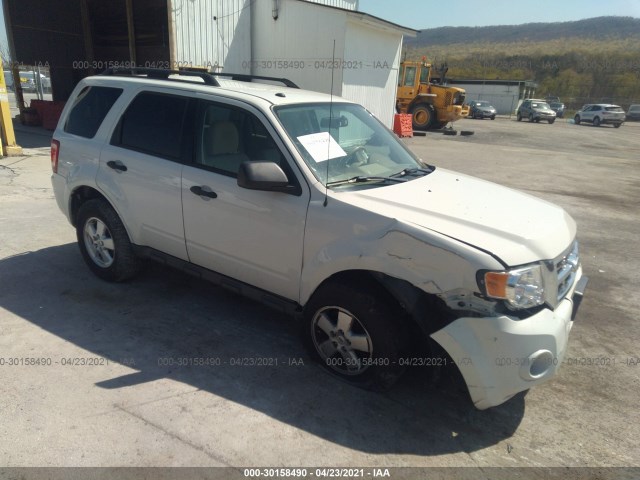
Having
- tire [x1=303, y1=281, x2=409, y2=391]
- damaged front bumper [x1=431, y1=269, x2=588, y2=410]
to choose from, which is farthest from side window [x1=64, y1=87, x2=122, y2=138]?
damaged front bumper [x1=431, y1=269, x2=588, y2=410]

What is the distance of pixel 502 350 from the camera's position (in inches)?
97.0

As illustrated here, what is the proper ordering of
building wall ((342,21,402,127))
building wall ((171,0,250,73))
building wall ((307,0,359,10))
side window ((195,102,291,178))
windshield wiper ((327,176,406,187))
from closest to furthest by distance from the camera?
windshield wiper ((327,176,406,187)) → side window ((195,102,291,178)) → building wall ((171,0,250,73)) → building wall ((342,21,402,127)) → building wall ((307,0,359,10))

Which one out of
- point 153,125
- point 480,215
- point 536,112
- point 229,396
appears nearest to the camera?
point 480,215

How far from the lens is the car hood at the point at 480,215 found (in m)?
2.59

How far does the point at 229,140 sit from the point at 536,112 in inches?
1571

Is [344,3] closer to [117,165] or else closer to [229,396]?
[117,165]

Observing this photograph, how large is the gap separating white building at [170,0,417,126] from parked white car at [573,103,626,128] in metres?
28.2

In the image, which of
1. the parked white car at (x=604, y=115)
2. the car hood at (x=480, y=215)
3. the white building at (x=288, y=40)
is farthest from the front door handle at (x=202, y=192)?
the parked white car at (x=604, y=115)

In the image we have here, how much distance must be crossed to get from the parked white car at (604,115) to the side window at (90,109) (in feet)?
132

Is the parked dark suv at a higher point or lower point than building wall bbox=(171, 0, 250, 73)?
A: lower

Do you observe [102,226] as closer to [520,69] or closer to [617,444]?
[617,444]

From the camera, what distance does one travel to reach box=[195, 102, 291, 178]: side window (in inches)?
131

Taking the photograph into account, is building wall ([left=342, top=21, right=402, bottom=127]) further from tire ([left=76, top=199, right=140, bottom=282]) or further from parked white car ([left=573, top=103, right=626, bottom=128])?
parked white car ([left=573, top=103, right=626, bottom=128])

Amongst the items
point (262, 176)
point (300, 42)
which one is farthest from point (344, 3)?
point (262, 176)
